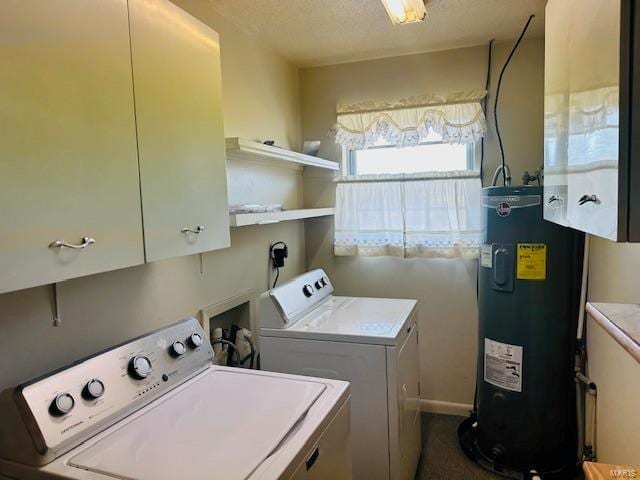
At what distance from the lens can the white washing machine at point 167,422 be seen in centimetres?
100

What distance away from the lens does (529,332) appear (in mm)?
2203

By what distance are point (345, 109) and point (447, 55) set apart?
2.32ft

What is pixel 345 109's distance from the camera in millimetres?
2869

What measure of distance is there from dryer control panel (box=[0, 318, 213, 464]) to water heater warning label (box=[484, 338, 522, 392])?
5.07ft

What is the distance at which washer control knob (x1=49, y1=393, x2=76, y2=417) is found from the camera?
41.4 inches

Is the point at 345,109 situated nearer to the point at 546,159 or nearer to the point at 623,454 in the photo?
the point at 546,159

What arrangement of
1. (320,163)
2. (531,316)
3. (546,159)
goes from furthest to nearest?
(320,163), (531,316), (546,159)

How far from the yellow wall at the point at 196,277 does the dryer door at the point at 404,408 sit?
0.88m

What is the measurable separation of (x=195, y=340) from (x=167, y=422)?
1.20ft

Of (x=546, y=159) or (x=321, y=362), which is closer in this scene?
(x=546, y=159)

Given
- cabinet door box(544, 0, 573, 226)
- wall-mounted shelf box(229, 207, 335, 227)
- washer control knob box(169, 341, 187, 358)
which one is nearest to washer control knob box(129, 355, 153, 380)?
washer control knob box(169, 341, 187, 358)

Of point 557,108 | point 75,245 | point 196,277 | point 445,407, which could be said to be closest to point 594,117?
point 557,108

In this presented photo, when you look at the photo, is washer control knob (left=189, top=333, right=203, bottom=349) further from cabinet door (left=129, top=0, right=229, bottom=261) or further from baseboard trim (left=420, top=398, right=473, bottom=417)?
baseboard trim (left=420, top=398, right=473, bottom=417)

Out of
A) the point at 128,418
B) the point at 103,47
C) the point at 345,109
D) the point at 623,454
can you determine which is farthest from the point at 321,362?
the point at 345,109
